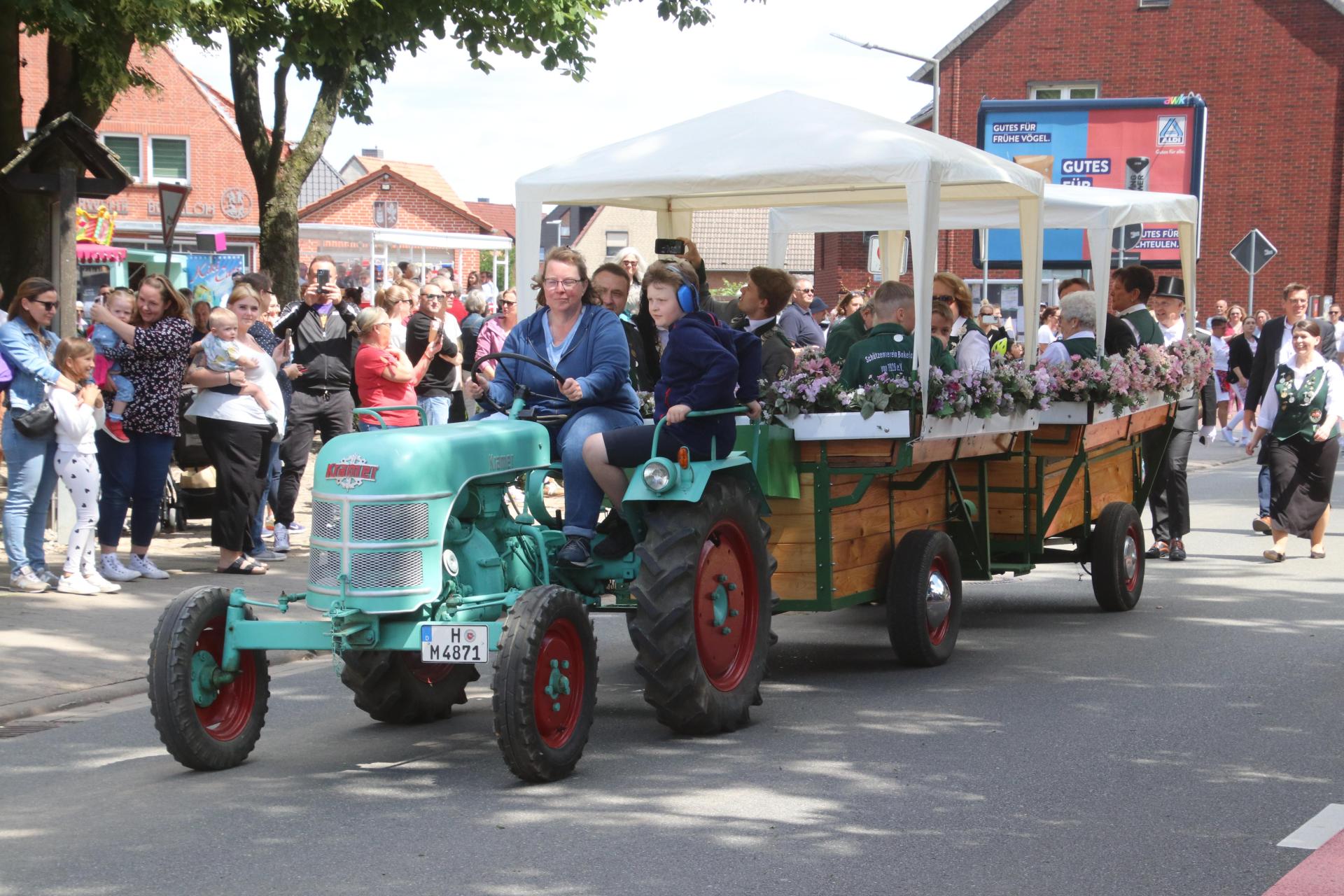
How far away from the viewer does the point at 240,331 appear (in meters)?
11.5

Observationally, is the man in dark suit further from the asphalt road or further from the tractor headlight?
the tractor headlight

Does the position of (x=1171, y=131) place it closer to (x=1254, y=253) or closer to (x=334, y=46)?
(x=1254, y=253)

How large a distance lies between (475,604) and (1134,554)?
19.1 ft

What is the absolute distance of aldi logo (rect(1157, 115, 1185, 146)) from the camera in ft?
86.1

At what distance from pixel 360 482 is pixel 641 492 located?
4.12 feet

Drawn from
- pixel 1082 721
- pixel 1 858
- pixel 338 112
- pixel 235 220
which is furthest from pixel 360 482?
pixel 235 220

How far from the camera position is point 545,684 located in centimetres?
608

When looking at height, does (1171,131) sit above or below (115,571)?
above

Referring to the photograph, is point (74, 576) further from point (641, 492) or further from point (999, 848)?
point (999, 848)

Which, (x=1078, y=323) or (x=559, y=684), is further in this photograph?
(x=1078, y=323)

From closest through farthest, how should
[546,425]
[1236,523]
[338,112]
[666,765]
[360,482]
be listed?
[360,482] → [666,765] → [546,425] → [1236,523] → [338,112]

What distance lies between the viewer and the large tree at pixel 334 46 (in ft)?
54.8

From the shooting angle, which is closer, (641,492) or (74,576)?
(641,492)

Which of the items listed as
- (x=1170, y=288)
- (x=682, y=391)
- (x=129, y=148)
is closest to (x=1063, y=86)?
(x=129, y=148)
